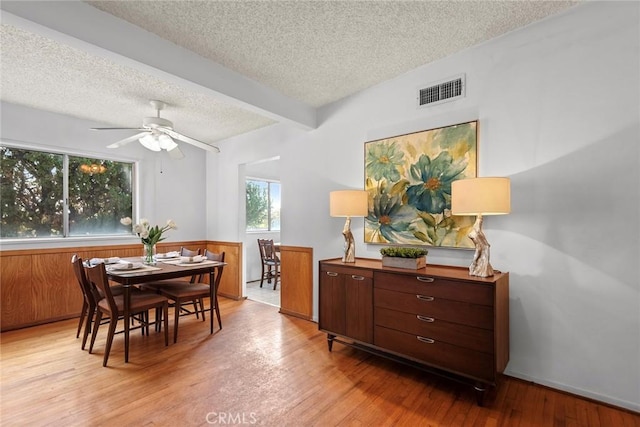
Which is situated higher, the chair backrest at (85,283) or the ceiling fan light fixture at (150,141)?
the ceiling fan light fixture at (150,141)

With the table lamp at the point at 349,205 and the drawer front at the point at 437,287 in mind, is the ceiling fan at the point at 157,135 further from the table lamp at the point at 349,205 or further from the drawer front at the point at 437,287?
the drawer front at the point at 437,287

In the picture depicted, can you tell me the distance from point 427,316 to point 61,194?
4745mm

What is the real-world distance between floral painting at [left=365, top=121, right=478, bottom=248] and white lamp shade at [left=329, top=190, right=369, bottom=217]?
249 millimetres

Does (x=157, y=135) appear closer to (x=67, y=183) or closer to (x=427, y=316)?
(x=67, y=183)

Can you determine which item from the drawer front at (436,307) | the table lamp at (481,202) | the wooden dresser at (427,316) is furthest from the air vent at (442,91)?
the drawer front at (436,307)

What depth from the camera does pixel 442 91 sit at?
2.80 meters

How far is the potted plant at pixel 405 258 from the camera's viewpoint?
8.29ft

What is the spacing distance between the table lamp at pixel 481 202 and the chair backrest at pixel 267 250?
3975 millimetres

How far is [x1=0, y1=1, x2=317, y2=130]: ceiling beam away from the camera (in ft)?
6.21

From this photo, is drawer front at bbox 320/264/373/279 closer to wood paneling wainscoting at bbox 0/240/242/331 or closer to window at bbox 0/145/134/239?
wood paneling wainscoting at bbox 0/240/242/331

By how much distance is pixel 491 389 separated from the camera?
7.43 ft

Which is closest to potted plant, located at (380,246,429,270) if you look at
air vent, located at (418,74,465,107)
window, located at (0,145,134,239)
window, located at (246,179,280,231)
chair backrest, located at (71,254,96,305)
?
air vent, located at (418,74,465,107)

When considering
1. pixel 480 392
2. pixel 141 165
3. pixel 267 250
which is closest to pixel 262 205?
pixel 267 250

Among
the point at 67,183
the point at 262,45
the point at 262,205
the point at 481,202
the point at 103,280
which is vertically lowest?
the point at 103,280
